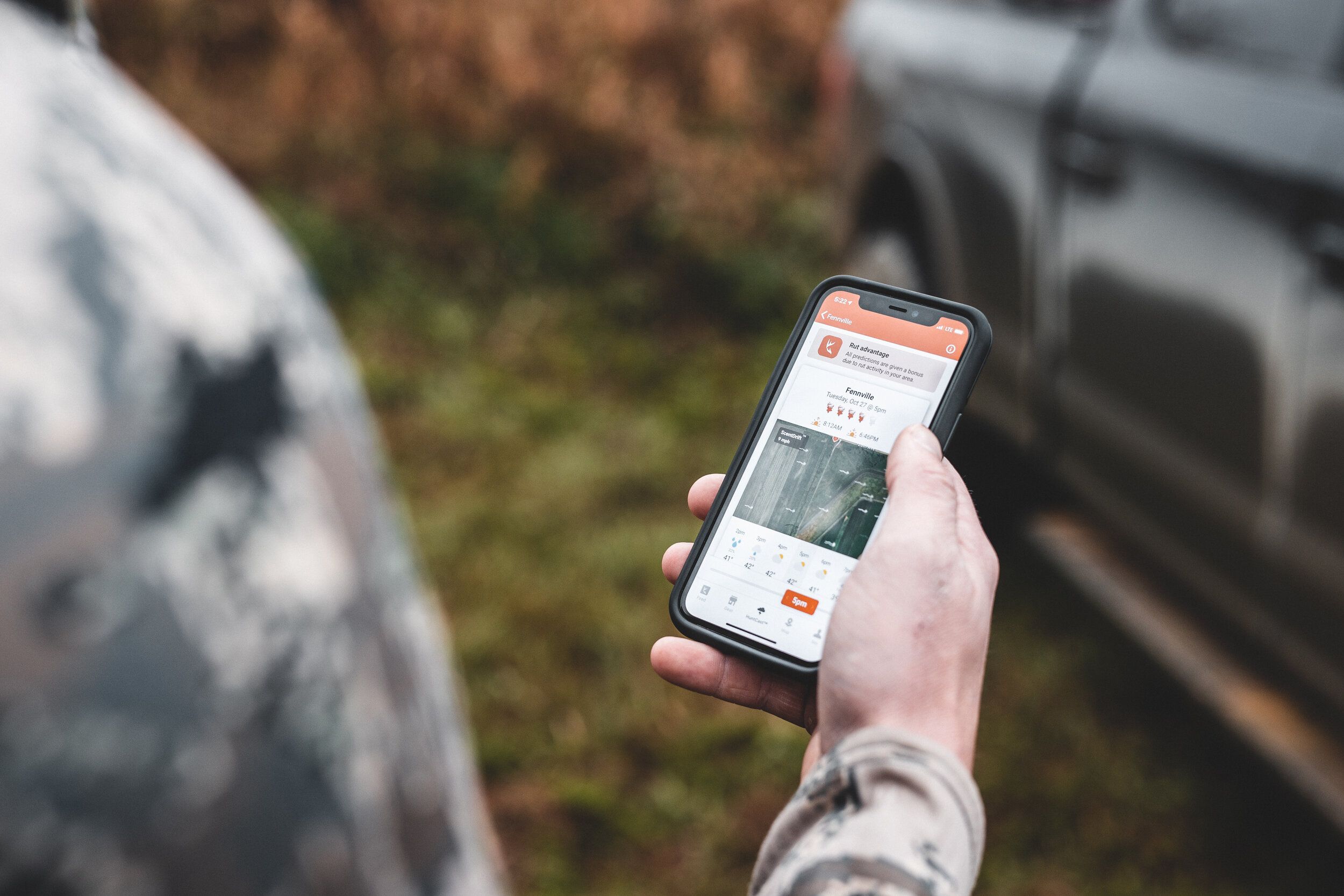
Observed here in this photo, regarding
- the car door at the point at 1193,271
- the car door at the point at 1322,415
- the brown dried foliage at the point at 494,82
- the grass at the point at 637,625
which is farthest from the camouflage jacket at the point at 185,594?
the brown dried foliage at the point at 494,82

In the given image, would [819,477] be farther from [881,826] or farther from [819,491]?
[881,826]

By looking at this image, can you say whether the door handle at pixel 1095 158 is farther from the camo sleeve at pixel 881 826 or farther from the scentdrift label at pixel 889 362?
the camo sleeve at pixel 881 826

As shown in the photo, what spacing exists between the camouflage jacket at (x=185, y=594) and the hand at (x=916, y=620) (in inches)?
1.6

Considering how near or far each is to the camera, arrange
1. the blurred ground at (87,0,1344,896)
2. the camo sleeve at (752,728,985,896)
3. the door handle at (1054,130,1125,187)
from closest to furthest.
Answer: the camo sleeve at (752,728,985,896) → the door handle at (1054,130,1125,187) → the blurred ground at (87,0,1344,896)

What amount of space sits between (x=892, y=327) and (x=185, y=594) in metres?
0.55

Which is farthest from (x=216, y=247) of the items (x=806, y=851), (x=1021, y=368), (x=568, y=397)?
(x=568, y=397)

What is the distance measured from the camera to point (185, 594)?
31.4 inches

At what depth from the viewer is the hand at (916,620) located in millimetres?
711

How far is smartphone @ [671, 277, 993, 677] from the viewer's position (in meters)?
0.79

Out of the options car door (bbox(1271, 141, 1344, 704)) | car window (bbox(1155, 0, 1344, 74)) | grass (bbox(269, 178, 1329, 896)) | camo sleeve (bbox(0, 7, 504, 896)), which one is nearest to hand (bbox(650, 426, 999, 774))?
camo sleeve (bbox(0, 7, 504, 896))

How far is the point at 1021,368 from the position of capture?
2.63 m

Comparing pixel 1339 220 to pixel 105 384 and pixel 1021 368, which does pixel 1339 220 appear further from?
pixel 105 384

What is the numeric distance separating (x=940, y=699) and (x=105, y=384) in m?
0.61

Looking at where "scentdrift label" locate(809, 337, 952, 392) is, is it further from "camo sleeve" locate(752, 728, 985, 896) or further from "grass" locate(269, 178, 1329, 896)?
"grass" locate(269, 178, 1329, 896)
